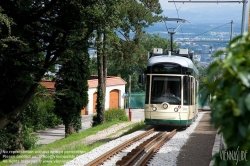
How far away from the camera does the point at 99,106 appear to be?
35.4 m

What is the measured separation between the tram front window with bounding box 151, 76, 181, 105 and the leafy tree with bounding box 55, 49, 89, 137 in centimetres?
1048

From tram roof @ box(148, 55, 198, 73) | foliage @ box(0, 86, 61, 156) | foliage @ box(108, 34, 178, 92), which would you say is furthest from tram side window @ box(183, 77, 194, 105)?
foliage @ box(108, 34, 178, 92)

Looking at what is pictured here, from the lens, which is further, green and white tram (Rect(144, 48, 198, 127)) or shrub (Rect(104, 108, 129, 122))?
shrub (Rect(104, 108, 129, 122))

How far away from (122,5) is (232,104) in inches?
626

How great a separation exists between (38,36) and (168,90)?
19.0 feet

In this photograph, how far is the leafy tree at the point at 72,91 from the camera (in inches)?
1182

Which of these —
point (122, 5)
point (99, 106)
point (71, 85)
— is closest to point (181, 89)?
point (122, 5)

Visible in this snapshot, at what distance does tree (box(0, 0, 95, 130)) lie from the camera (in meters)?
16.2

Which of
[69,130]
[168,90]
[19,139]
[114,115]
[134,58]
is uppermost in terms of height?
[134,58]

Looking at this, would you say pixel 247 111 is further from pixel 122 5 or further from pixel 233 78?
pixel 122 5

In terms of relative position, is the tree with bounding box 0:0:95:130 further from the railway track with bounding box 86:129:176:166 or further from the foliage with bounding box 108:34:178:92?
the foliage with bounding box 108:34:178:92

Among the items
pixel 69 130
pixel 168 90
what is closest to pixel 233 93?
pixel 168 90

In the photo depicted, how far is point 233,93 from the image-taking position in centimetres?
264

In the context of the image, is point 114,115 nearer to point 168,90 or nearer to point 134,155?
point 168,90
